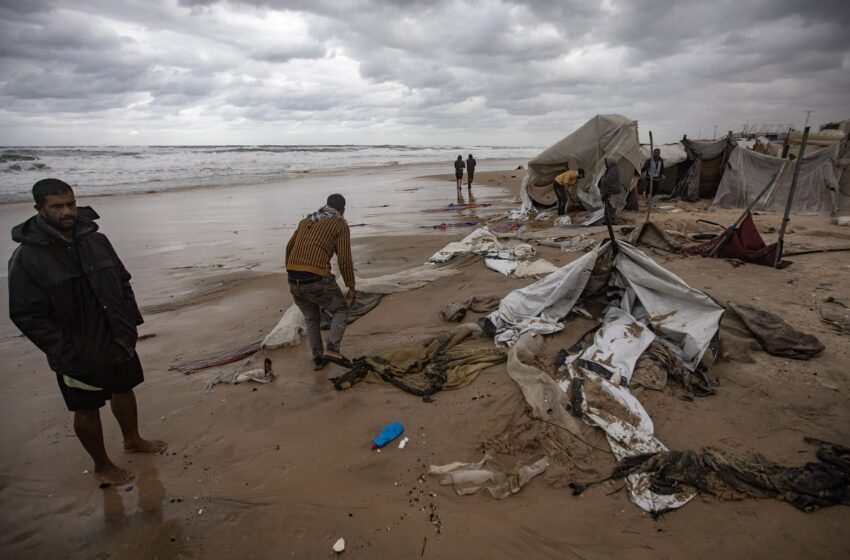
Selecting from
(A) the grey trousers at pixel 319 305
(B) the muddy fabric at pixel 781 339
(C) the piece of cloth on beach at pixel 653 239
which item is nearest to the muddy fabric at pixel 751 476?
(B) the muddy fabric at pixel 781 339

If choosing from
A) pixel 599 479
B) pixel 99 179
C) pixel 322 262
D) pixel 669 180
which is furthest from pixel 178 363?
pixel 99 179

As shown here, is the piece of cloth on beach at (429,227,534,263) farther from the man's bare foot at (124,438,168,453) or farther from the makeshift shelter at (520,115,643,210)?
the man's bare foot at (124,438,168,453)

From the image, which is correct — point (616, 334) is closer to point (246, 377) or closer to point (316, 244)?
point (316, 244)

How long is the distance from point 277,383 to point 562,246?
5.96 metres

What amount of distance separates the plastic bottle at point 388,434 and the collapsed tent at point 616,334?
3.60 feet

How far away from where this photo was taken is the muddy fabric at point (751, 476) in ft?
8.41

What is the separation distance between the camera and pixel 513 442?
10.6 ft

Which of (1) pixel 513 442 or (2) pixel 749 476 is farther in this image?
(1) pixel 513 442

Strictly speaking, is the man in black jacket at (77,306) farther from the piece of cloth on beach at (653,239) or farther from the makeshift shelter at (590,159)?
the makeshift shelter at (590,159)

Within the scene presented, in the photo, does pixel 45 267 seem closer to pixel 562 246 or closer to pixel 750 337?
pixel 750 337

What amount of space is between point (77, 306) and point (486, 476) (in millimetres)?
2909

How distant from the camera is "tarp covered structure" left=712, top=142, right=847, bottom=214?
1176 cm

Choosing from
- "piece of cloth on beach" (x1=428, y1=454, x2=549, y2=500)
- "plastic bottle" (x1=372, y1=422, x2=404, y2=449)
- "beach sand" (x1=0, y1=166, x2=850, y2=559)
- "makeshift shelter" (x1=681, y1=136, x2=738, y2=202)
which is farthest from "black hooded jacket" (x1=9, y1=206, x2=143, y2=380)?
"makeshift shelter" (x1=681, y1=136, x2=738, y2=202)

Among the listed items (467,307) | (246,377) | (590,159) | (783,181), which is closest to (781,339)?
(467,307)
